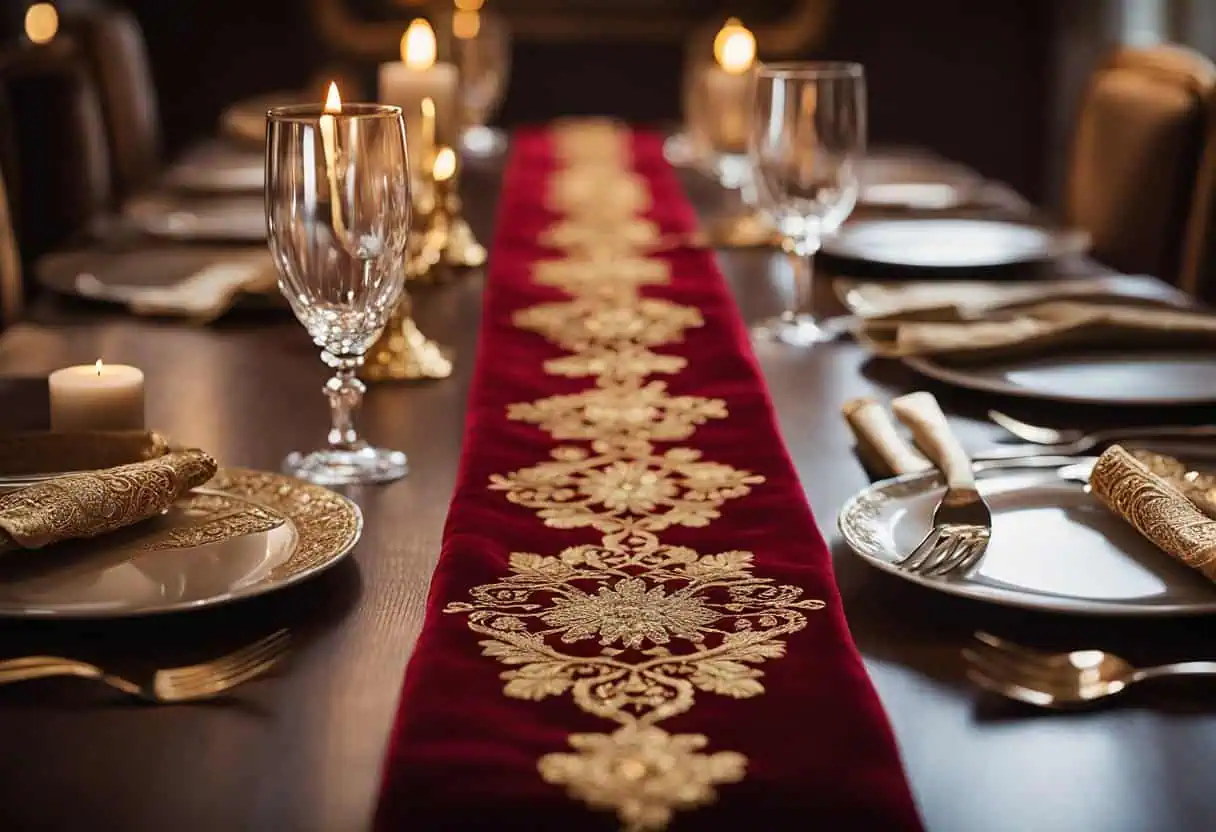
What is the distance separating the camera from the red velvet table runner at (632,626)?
0.52m

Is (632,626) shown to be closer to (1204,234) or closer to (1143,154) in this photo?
(1204,234)

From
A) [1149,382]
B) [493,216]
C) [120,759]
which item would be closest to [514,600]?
[120,759]

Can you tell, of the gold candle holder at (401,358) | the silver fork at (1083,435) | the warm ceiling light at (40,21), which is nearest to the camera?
the silver fork at (1083,435)

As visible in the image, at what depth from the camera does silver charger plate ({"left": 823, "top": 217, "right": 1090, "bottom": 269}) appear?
4.95 feet

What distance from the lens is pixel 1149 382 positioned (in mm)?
1070

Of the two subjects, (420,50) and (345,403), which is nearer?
(345,403)

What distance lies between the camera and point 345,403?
3.07ft

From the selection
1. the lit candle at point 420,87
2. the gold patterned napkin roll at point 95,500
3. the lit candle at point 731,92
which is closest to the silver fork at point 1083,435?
the gold patterned napkin roll at point 95,500

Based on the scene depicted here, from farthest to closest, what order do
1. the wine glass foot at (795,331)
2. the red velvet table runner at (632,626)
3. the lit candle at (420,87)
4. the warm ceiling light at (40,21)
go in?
the warm ceiling light at (40,21)
the lit candle at (420,87)
the wine glass foot at (795,331)
the red velvet table runner at (632,626)

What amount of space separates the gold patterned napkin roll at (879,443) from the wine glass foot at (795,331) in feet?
0.91

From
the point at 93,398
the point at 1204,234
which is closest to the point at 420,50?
the point at 93,398

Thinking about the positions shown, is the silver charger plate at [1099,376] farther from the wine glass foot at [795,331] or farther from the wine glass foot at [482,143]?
the wine glass foot at [482,143]

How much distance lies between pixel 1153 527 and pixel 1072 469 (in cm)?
13

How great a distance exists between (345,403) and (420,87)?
600 mm
